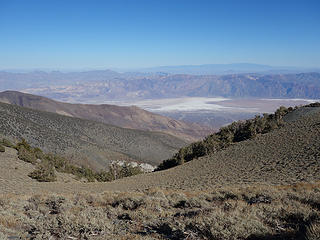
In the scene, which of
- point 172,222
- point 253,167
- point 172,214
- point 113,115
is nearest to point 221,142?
point 253,167

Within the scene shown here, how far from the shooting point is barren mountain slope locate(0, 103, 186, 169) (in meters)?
46.5

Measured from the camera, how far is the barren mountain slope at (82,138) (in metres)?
46.5

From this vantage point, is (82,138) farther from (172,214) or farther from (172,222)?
(172,222)

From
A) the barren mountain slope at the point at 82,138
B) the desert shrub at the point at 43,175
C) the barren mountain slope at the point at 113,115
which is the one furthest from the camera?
the barren mountain slope at the point at 113,115

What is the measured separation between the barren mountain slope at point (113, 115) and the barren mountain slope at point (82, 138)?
2119 inches

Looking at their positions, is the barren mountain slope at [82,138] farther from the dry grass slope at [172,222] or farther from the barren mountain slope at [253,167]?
the dry grass slope at [172,222]

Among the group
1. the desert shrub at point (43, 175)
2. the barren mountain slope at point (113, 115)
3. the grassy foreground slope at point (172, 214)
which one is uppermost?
the grassy foreground slope at point (172, 214)

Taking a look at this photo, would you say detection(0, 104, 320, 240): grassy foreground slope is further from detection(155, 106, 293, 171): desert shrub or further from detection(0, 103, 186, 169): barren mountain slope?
detection(0, 103, 186, 169): barren mountain slope

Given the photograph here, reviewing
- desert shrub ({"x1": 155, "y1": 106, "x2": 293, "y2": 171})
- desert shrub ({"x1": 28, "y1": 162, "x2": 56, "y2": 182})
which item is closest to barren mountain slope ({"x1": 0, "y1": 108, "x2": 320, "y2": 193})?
desert shrub ({"x1": 28, "y1": 162, "x2": 56, "y2": 182})

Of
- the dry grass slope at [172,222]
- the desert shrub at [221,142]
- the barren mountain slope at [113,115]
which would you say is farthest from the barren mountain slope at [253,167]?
the barren mountain slope at [113,115]

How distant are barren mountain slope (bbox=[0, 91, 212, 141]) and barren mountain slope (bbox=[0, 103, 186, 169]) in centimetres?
5383

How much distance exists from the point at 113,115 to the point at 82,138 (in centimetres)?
8385

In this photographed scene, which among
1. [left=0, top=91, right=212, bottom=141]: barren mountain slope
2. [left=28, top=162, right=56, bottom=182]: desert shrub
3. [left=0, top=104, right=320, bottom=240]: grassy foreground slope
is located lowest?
[left=0, top=91, right=212, bottom=141]: barren mountain slope

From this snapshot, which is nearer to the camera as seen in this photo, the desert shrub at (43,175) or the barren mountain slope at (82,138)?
the desert shrub at (43,175)
